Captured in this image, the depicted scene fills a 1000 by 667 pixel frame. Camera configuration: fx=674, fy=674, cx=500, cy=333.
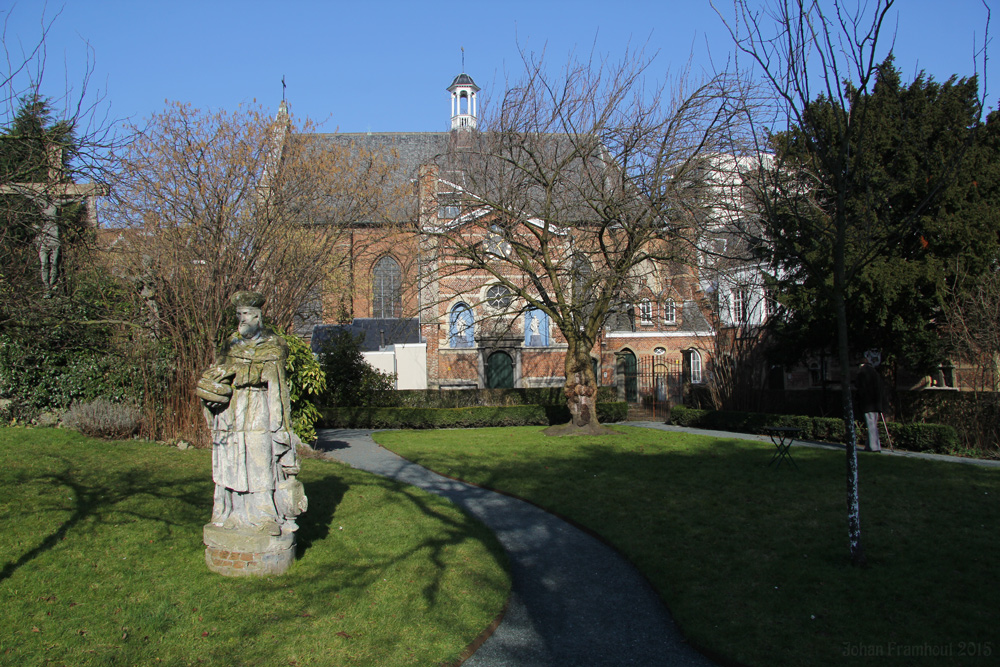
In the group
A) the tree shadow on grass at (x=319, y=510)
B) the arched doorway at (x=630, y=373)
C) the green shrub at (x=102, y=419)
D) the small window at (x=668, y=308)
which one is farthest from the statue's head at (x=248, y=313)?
the arched doorway at (x=630, y=373)

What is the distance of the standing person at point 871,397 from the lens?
12.6 m

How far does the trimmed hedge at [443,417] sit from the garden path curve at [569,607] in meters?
12.0

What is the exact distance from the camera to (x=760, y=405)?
67.5ft

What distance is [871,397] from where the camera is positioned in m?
12.7

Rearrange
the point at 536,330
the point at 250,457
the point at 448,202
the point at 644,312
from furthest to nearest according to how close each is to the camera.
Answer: the point at 536,330 → the point at 644,312 → the point at 448,202 → the point at 250,457

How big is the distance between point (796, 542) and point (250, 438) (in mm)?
5743

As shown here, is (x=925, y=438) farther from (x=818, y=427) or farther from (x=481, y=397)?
(x=481, y=397)

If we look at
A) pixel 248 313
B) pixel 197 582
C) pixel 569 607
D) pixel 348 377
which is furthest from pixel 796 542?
pixel 348 377

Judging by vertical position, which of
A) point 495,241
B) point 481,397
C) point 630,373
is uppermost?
point 495,241

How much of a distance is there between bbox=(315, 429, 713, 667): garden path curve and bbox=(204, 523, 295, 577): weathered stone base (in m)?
2.25

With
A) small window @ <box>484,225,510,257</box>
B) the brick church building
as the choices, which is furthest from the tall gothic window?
small window @ <box>484,225,510,257</box>

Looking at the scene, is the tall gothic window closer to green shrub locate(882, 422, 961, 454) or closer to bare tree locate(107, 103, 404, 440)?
bare tree locate(107, 103, 404, 440)

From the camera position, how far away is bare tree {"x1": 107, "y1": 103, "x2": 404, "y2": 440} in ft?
39.6

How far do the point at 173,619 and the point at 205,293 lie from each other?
26.9ft
